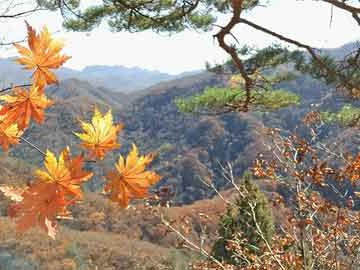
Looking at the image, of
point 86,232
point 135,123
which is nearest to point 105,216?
point 86,232

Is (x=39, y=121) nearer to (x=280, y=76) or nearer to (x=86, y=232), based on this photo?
(x=280, y=76)

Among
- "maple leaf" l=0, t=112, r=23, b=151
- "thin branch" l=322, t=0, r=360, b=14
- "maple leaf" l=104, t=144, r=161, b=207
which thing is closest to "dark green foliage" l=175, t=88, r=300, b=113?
"thin branch" l=322, t=0, r=360, b=14

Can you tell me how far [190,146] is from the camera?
7925cm

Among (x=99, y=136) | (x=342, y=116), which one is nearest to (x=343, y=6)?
(x=99, y=136)

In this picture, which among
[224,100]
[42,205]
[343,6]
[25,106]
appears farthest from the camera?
[224,100]

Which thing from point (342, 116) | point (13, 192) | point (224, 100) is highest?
point (13, 192)

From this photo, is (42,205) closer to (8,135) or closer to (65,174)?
(65,174)

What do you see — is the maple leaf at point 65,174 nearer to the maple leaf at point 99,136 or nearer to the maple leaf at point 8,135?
the maple leaf at point 99,136

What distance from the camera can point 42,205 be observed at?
553 mm

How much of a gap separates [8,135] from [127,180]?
221mm

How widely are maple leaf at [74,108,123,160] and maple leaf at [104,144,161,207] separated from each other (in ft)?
0.12

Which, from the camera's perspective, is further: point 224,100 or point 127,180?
point 224,100

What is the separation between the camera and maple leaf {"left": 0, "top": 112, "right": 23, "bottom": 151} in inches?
28.1

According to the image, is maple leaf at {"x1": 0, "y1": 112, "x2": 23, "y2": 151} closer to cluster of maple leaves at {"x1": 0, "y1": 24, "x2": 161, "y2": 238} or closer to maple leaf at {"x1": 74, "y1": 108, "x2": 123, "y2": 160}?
cluster of maple leaves at {"x1": 0, "y1": 24, "x2": 161, "y2": 238}
